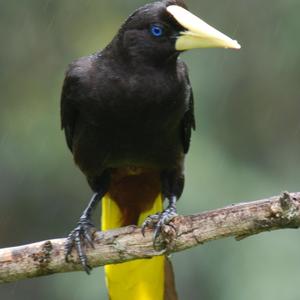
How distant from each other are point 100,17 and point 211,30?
373cm

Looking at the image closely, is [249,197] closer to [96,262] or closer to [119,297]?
[119,297]

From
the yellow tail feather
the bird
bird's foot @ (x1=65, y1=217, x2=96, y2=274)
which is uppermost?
the bird

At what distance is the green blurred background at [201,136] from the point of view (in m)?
7.98

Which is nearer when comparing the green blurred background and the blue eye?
the blue eye

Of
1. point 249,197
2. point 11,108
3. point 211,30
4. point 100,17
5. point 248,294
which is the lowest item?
point 248,294

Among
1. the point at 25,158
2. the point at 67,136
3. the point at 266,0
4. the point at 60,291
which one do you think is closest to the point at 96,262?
the point at 67,136

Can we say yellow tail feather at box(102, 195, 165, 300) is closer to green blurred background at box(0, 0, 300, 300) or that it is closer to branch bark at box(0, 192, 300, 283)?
branch bark at box(0, 192, 300, 283)

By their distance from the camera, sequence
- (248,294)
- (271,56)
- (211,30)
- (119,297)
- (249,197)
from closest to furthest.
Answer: (211,30) → (119,297) → (248,294) → (249,197) → (271,56)

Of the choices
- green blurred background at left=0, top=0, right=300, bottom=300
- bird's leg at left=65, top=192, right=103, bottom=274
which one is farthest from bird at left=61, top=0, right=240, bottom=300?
green blurred background at left=0, top=0, right=300, bottom=300

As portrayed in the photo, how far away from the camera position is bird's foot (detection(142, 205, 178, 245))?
6066mm

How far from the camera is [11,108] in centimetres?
955

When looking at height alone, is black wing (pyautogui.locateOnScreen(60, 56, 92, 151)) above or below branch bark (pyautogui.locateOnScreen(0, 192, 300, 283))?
above

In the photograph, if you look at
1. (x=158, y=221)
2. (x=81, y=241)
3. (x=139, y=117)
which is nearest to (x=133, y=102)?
(x=139, y=117)

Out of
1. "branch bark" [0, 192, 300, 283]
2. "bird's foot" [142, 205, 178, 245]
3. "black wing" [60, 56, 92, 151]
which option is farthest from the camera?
"black wing" [60, 56, 92, 151]
